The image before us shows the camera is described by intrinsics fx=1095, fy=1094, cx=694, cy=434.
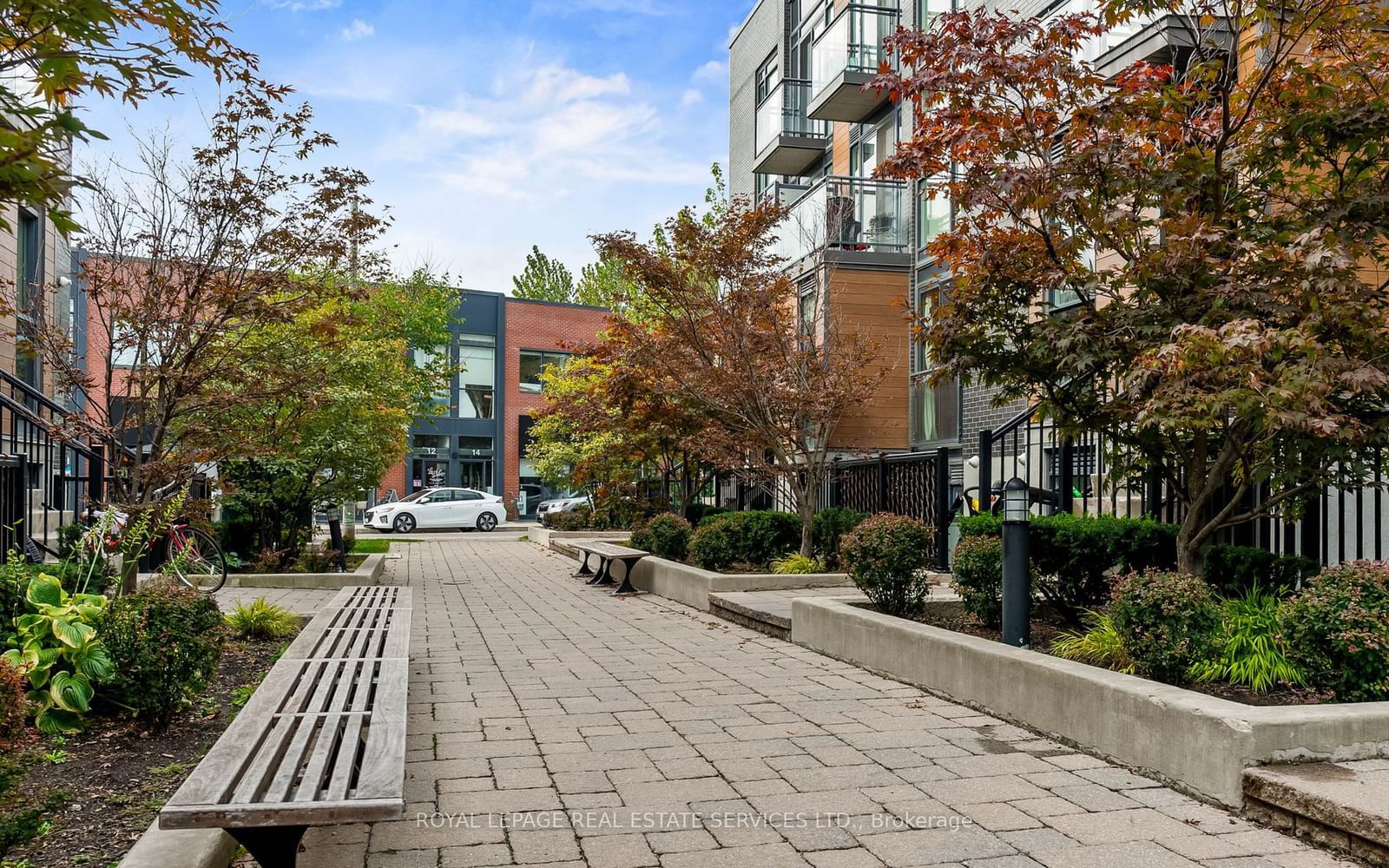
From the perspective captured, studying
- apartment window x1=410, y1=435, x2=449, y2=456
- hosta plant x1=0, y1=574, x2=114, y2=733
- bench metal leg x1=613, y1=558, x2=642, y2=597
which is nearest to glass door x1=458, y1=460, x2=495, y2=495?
apartment window x1=410, y1=435, x2=449, y2=456

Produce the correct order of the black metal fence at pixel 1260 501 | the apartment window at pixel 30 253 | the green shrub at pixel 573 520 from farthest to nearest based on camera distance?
1. the green shrub at pixel 573 520
2. the apartment window at pixel 30 253
3. the black metal fence at pixel 1260 501

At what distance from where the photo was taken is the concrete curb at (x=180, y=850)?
324cm

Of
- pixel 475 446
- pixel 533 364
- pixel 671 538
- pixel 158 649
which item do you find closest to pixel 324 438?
pixel 671 538

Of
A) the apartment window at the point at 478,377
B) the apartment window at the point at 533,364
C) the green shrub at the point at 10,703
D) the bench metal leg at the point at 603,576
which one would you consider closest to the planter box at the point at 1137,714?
the green shrub at the point at 10,703

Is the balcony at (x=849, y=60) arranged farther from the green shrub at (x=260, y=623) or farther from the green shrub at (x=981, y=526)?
the green shrub at (x=260, y=623)

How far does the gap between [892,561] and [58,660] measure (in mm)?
5501

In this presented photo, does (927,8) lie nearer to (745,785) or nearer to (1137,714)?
(1137,714)

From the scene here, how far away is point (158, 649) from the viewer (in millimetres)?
5246

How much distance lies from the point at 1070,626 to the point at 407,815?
5026 millimetres

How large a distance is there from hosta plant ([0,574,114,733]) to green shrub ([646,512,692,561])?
1003 cm

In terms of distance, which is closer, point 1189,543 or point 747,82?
point 1189,543

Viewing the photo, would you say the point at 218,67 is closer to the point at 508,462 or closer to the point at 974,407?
the point at 974,407

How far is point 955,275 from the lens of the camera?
7.54 m

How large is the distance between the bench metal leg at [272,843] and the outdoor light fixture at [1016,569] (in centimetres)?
Result: 452
